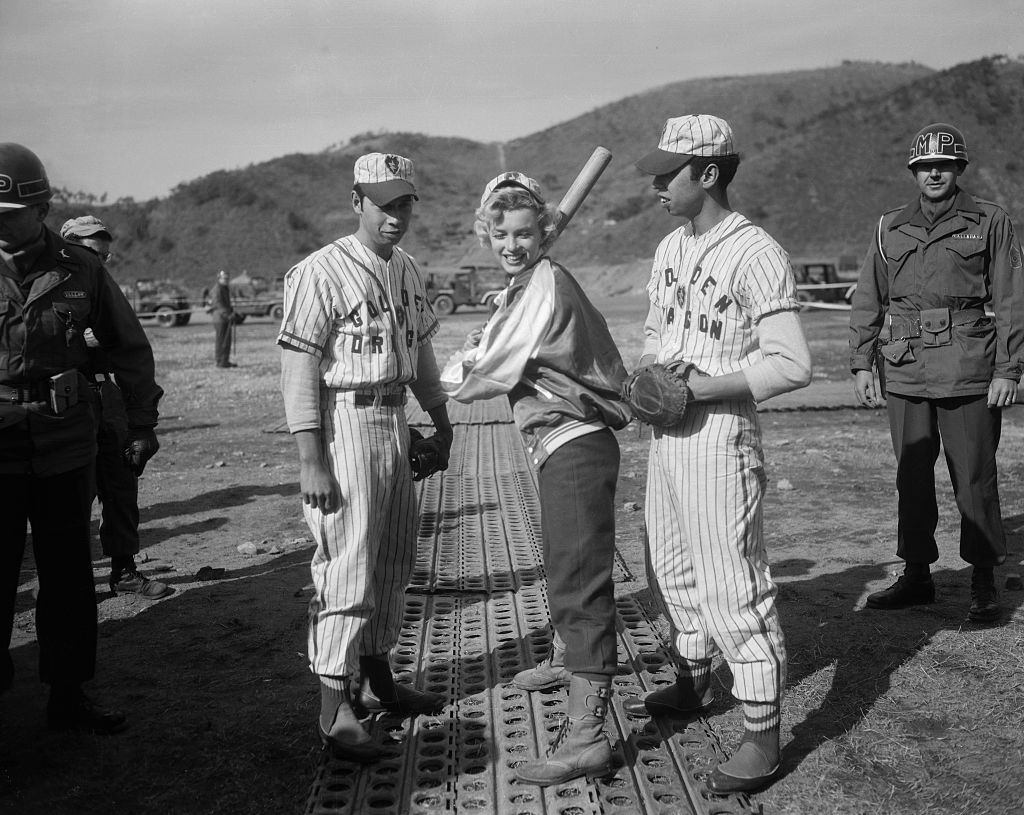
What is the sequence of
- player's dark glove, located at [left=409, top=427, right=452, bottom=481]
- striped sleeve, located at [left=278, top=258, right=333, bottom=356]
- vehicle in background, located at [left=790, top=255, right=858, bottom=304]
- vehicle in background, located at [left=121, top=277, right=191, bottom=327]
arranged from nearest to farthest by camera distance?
striped sleeve, located at [left=278, top=258, right=333, bottom=356] < player's dark glove, located at [left=409, top=427, right=452, bottom=481] < vehicle in background, located at [left=790, top=255, right=858, bottom=304] < vehicle in background, located at [left=121, top=277, right=191, bottom=327]

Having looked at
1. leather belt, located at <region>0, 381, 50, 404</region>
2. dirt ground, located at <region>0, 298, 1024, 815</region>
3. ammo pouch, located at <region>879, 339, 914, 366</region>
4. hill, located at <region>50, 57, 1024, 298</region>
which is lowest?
dirt ground, located at <region>0, 298, 1024, 815</region>

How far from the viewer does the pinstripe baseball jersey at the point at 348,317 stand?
117 inches

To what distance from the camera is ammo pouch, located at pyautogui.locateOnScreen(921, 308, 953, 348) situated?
4.21 meters

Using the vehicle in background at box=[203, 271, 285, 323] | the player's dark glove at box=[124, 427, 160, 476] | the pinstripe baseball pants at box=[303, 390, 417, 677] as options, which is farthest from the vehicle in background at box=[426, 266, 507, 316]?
the pinstripe baseball pants at box=[303, 390, 417, 677]

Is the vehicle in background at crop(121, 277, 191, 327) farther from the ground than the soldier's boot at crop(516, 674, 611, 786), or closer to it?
farther from the ground

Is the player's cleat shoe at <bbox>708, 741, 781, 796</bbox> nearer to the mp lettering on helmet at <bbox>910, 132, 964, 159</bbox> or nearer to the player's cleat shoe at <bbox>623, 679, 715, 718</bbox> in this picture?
the player's cleat shoe at <bbox>623, 679, 715, 718</bbox>

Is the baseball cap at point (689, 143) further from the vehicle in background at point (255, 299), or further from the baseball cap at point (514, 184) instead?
the vehicle in background at point (255, 299)

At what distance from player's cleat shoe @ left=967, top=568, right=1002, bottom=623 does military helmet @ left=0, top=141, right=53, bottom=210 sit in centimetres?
375

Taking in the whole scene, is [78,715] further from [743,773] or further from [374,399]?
[743,773]

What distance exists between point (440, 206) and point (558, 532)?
70228 millimetres

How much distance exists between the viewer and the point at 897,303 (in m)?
4.42

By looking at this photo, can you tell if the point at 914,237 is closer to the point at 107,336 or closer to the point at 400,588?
the point at 400,588

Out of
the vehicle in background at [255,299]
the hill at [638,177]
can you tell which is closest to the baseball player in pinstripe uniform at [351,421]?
the vehicle in background at [255,299]

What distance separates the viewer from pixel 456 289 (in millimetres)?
33719
